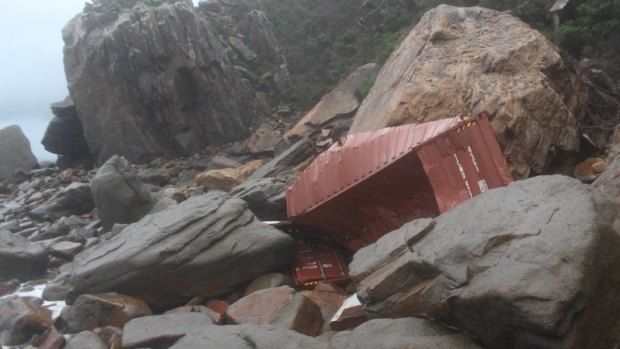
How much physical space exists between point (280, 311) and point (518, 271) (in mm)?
2166

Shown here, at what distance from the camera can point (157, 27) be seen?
49.6ft

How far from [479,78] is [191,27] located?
10647 millimetres

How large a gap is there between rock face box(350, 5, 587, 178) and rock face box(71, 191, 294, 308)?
217 cm

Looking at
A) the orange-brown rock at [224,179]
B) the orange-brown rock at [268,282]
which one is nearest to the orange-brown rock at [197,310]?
the orange-brown rock at [268,282]

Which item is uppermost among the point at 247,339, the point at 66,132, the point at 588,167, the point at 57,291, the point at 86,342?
the point at 66,132

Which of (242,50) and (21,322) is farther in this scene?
(242,50)

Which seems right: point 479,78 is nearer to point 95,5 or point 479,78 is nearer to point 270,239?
point 270,239

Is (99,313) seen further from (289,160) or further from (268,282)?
(289,160)

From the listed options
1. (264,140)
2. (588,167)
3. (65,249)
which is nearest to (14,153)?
(264,140)

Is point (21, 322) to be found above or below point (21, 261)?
below

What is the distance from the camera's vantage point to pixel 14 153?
814 inches

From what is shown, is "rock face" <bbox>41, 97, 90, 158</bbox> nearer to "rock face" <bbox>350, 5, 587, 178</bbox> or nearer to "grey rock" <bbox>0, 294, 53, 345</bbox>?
"rock face" <bbox>350, 5, 587, 178</bbox>

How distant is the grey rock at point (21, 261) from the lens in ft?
22.3

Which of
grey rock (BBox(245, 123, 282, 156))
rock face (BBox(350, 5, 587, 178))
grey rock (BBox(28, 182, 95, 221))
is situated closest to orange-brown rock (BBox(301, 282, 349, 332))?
rock face (BBox(350, 5, 587, 178))
